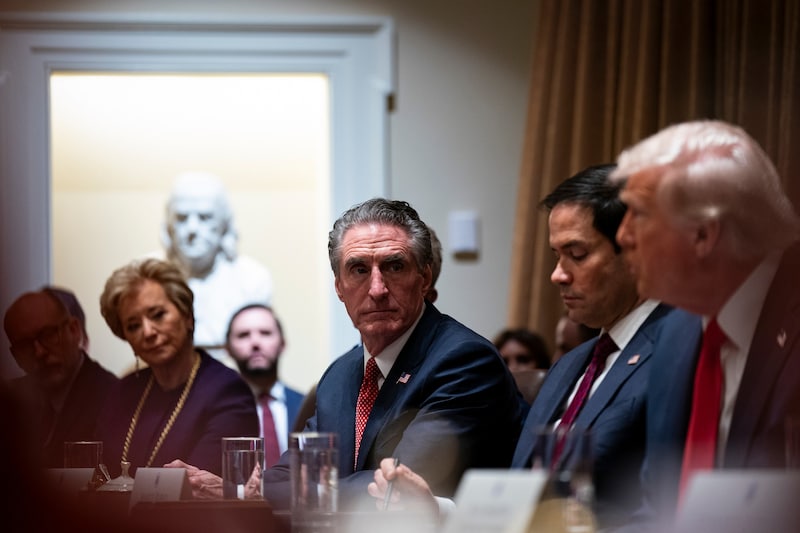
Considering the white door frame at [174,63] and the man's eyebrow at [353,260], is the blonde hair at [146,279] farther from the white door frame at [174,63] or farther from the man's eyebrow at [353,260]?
the white door frame at [174,63]

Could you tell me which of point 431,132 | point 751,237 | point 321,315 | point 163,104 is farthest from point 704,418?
point 163,104

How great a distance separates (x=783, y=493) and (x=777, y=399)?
1.04 feet

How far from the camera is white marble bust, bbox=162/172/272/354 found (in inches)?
247

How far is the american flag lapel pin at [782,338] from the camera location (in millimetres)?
1807

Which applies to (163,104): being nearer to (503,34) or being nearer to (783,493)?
(503,34)

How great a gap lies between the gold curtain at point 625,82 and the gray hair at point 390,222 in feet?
6.18

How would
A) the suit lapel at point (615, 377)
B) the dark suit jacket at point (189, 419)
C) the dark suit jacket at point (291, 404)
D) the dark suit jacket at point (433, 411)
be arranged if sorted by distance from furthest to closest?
the dark suit jacket at point (291, 404), the dark suit jacket at point (189, 419), the dark suit jacket at point (433, 411), the suit lapel at point (615, 377)

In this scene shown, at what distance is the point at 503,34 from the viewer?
5.65 m

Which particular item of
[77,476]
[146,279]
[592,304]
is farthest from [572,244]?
[146,279]

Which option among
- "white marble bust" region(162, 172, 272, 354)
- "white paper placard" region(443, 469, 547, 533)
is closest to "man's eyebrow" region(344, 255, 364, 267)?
"white paper placard" region(443, 469, 547, 533)

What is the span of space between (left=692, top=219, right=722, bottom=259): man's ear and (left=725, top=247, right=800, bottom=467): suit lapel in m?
0.12

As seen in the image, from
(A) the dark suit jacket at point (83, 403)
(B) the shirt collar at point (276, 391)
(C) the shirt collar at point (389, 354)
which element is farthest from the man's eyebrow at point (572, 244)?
(B) the shirt collar at point (276, 391)

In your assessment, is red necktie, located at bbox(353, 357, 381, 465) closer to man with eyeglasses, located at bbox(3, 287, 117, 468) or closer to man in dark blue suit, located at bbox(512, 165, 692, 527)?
man in dark blue suit, located at bbox(512, 165, 692, 527)

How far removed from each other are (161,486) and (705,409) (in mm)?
989
